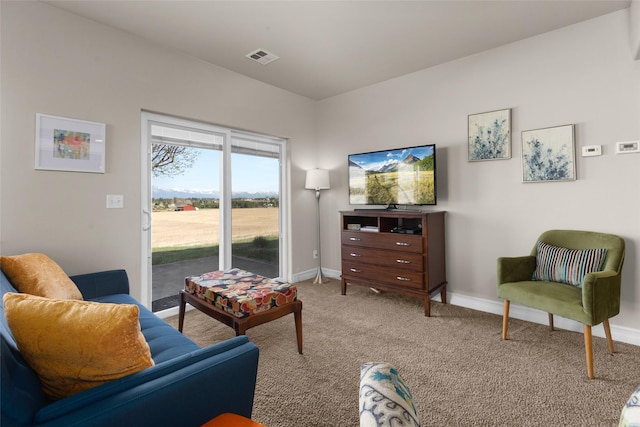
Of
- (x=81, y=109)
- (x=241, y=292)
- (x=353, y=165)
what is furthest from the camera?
(x=353, y=165)

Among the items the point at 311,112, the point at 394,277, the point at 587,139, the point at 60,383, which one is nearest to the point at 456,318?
the point at 394,277

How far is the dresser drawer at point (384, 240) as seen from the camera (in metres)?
3.16

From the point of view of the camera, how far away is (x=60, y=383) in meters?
0.94

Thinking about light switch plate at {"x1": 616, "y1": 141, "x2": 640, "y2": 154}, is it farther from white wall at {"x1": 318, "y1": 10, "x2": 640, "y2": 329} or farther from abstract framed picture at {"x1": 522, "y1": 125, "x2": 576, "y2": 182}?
abstract framed picture at {"x1": 522, "y1": 125, "x2": 576, "y2": 182}

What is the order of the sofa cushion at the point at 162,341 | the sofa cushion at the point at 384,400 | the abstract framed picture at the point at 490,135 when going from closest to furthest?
1. the sofa cushion at the point at 384,400
2. the sofa cushion at the point at 162,341
3. the abstract framed picture at the point at 490,135

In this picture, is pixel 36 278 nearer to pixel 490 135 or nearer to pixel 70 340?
pixel 70 340

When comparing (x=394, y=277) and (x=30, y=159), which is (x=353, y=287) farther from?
(x=30, y=159)

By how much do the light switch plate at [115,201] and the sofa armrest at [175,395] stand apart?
2208mm

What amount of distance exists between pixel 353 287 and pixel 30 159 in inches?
137

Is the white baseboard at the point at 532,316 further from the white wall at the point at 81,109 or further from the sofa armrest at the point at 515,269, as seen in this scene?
the white wall at the point at 81,109

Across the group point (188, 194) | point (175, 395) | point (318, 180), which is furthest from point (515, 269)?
point (188, 194)

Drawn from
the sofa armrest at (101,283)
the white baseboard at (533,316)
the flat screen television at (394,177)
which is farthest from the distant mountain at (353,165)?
the sofa armrest at (101,283)

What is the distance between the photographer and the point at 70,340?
90cm

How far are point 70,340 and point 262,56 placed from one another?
3108 mm
